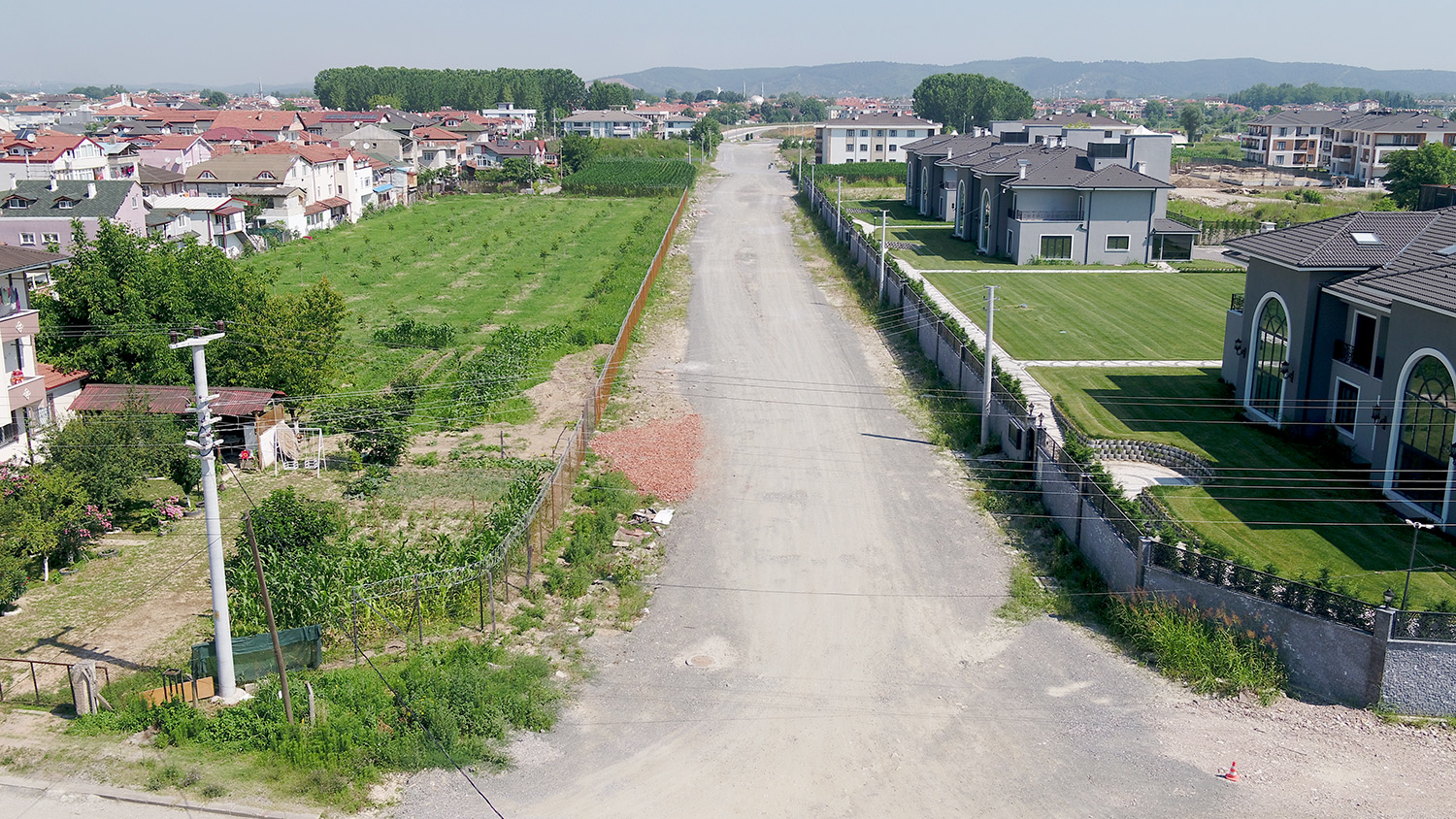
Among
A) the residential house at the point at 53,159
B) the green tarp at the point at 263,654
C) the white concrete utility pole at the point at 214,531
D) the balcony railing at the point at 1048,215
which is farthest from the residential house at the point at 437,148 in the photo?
the white concrete utility pole at the point at 214,531

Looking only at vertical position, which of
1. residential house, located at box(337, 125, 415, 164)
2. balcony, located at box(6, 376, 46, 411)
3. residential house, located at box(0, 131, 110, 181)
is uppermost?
residential house, located at box(337, 125, 415, 164)

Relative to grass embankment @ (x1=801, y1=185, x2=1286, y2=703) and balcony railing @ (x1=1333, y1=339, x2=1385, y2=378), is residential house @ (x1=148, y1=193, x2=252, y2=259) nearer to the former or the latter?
grass embankment @ (x1=801, y1=185, x2=1286, y2=703)

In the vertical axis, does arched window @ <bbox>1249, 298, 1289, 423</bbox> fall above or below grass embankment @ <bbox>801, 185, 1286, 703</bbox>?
above

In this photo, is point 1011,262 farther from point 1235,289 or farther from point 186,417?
point 186,417

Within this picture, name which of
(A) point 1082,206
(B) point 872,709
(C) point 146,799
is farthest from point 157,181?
(B) point 872,709

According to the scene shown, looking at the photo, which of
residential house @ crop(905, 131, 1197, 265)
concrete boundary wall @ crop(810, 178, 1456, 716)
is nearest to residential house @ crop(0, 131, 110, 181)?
residential house @ crop(905, 131, 1197, 265)

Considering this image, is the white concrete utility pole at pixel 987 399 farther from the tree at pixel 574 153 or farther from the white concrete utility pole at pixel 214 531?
the tree at pixel 574 153

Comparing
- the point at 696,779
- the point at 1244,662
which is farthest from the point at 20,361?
the point at 1244,662
